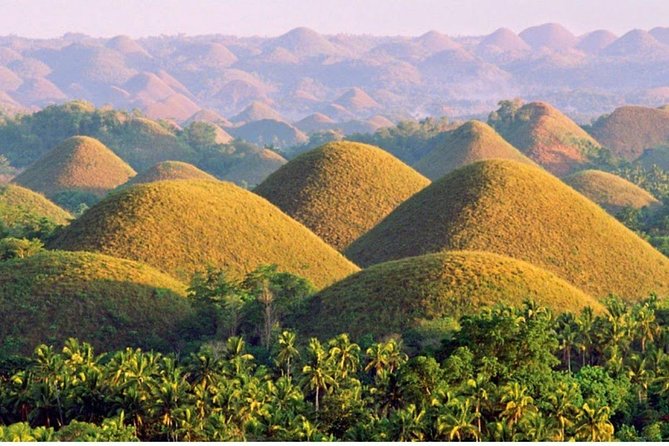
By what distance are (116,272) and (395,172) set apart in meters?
53.5

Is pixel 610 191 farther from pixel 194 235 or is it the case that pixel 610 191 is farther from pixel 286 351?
pixel 286 351

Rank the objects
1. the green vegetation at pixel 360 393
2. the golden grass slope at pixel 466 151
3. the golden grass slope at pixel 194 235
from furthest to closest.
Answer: the golden grass slope at pixel 466 151 < the golden grass slope at pixel 194 235 < the green vegetation at pixel 360 393

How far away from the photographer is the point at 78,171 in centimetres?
16625

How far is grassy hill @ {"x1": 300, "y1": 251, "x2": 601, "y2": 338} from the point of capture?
66.8 m

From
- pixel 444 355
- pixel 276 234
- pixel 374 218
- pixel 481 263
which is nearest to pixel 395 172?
pixel 374 218

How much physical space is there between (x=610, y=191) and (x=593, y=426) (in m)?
108

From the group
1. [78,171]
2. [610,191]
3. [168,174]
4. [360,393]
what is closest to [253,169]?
[168,174]

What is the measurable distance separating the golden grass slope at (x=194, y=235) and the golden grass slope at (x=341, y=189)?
11.1 meters

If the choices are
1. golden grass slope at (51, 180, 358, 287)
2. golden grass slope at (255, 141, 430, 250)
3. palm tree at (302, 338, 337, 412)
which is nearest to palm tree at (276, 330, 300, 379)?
palm tree at (302, 338, 337, 412)

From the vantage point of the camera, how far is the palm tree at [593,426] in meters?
44.8

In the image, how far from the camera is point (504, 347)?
5259 cm

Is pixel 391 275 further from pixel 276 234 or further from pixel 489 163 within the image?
pixel 489 163

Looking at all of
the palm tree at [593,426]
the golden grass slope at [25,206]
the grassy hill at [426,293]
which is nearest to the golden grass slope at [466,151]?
the golden grass slope at [25,206]

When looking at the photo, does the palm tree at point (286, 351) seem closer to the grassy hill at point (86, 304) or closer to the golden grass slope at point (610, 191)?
the grassy hill at point (86, 304)
